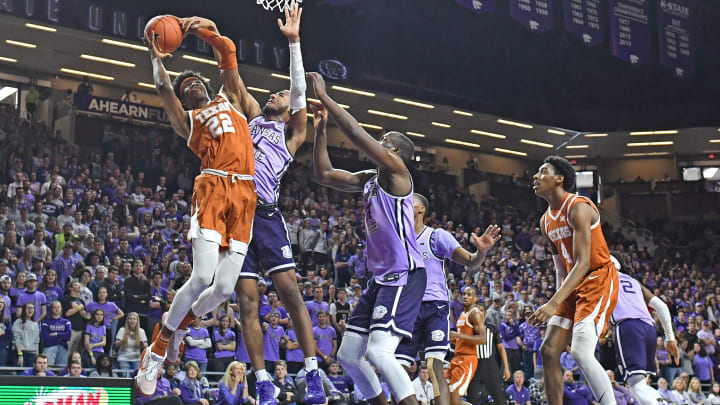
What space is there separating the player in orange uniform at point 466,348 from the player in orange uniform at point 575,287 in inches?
153

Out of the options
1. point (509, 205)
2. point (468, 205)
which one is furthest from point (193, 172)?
point (509, 205)

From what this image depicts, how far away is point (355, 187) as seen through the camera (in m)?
7.27

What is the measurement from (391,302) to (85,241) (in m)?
9.92

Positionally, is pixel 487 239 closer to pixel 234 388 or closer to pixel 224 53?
pixel 224 53

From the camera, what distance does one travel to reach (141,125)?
82.5 ft

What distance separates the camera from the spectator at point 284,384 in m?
12.4

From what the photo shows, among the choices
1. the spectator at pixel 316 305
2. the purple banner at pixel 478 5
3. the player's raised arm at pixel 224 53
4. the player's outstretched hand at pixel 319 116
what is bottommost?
the spectator at pixel 316 305

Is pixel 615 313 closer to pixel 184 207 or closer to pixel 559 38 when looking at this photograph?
pixel 184 207

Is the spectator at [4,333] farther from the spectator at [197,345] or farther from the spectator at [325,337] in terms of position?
the spectator at [325,337]

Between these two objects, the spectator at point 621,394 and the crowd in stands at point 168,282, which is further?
the spectator at point 621,394

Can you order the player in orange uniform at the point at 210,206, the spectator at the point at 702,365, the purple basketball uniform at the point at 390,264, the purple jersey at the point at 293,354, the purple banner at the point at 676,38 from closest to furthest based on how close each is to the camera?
the player in orange uniform at the point at 210,206
the purple basketball uniform at the point at 390,264
the purple jersey at the point at 293,354
the spectator at the point at 702,365
the purple banner at the point at 676,38

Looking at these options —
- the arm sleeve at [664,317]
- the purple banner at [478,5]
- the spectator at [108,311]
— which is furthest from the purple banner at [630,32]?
the arm sleeve at [664,317]

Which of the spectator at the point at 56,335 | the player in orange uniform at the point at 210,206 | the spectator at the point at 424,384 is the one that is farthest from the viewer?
the spectator at the point at 424,384

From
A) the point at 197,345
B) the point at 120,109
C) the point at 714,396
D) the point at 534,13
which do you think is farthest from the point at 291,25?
the point at 120,109
